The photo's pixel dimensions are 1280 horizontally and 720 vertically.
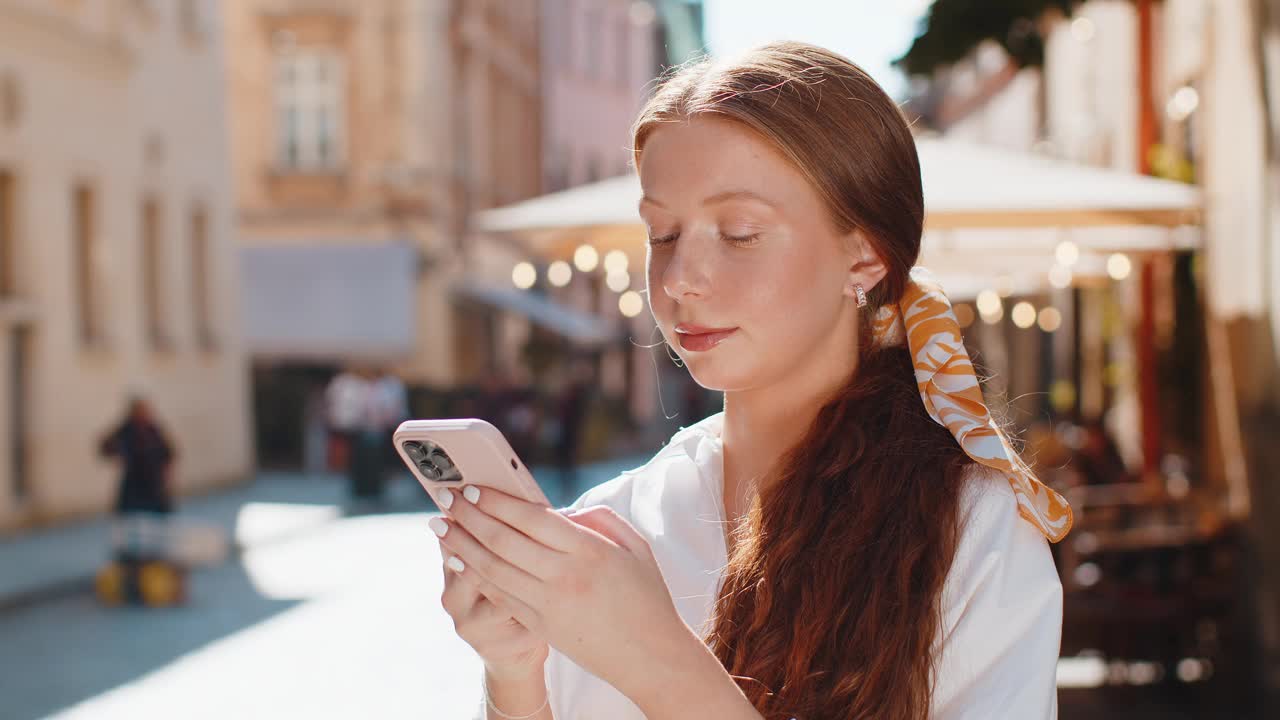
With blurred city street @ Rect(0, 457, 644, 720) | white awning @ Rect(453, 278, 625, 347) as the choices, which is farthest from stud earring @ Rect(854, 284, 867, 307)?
white awning @ Rect(453, 278, 625, 347)

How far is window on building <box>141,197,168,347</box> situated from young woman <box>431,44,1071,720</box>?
2070 centimetres

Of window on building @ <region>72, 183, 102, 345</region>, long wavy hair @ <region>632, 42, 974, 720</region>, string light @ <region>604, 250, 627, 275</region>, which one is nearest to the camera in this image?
long wavy hair @ <region>632, 42, 974, 720</region>

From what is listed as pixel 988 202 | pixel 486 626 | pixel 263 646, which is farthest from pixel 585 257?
pixel 486 626

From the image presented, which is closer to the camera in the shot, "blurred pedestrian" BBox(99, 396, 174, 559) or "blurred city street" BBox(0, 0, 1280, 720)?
"blurred city street" BBox(0, 0, 1280, 720)

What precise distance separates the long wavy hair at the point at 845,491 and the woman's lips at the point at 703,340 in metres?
0.16

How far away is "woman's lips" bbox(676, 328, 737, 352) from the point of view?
71.2 inches

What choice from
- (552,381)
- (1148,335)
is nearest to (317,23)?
(552,381)

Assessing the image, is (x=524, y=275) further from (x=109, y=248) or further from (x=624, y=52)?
(x=624, y=52)

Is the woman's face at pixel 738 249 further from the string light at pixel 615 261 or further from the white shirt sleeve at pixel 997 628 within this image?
the string light at pixel 615 261

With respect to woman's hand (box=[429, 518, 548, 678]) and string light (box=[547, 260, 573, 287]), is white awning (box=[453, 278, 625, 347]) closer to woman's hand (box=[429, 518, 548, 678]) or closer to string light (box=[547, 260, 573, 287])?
string light (box=[547, 260, 573, 287])

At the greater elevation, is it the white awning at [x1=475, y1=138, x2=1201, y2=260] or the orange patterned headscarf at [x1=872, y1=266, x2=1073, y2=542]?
the white awning at [x1=475, y1=138, x2=1201, y2=260]

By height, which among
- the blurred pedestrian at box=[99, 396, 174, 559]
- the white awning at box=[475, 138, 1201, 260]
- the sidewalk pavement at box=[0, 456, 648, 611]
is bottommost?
the sidewalk pavement at box=[0, 456, 648, 611]

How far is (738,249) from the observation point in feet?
5.88

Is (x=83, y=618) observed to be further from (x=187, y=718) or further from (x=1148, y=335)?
(x=1148, y=335)
